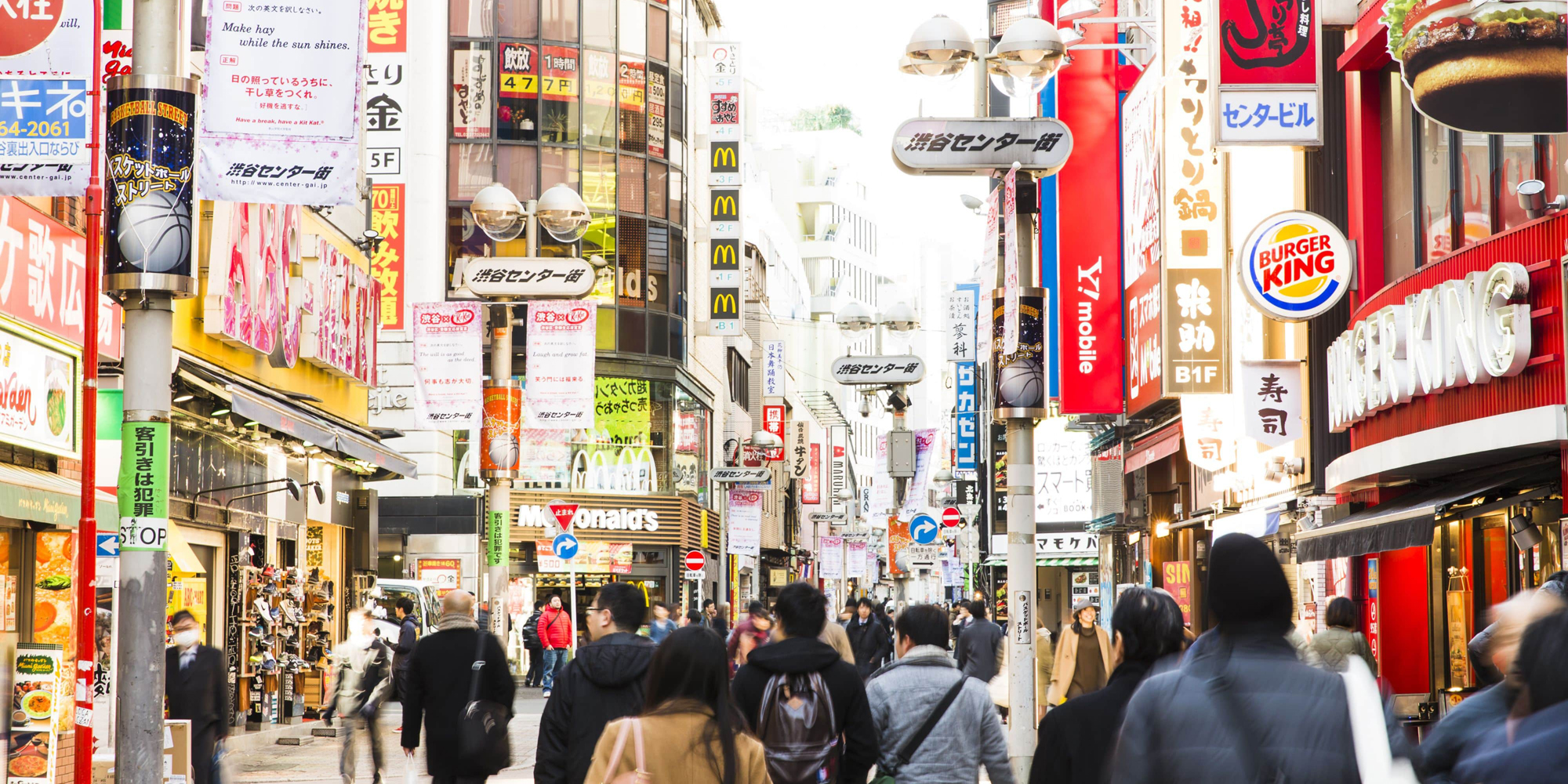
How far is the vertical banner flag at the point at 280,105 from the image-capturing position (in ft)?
33.3

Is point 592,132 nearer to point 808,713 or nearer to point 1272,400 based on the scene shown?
point 1272,400

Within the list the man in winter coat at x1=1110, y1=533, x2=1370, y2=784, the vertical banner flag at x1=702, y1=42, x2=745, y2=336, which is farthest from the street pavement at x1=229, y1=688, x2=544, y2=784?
the vertical banner flag at x1=702, y1=42, x2=745, y2=336

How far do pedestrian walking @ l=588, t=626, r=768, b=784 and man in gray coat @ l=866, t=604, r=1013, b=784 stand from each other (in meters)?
2.10

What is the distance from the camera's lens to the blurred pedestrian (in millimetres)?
10680

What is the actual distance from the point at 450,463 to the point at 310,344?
1802cm

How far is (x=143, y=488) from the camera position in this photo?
31.0 feet

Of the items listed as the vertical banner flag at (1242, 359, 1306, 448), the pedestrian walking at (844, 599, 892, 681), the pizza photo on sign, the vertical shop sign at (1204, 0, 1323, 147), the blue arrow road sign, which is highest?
the vertical shop sign at (1204, 0, 1323, 147)

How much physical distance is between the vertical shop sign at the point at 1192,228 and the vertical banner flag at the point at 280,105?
525 inches

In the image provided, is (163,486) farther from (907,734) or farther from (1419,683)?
(1419,683)

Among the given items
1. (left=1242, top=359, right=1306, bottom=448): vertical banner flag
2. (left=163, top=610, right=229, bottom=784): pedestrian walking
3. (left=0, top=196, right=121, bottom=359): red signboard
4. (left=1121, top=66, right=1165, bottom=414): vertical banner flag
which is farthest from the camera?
(left=1121, top=66, right=1165, bottom=414): vertical banner flag

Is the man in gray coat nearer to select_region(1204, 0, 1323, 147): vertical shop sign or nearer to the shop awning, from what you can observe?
the shop awning

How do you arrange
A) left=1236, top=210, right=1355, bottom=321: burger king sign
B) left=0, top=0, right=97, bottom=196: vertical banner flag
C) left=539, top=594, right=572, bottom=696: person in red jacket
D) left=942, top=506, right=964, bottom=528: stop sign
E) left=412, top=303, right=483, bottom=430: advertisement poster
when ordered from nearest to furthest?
left=0, top=0, right=97, bottom=196: vertical banner flag → left=1236, top=210, right=1355, bottom=321: burger king sign → left=412, top=303, right=483, bottom=430: advertisement poster → left=942, top=506, right=964, bottom=528: stop sign → left=539, top=594, right=572, bottom=696: person in red jacket

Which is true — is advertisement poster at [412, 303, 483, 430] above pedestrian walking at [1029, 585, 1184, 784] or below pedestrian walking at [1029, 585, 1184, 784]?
above

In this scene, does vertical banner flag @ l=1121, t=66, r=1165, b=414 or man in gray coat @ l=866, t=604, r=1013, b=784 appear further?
vertical banner flag @ l=1121, t=66, r=1165, b=414
